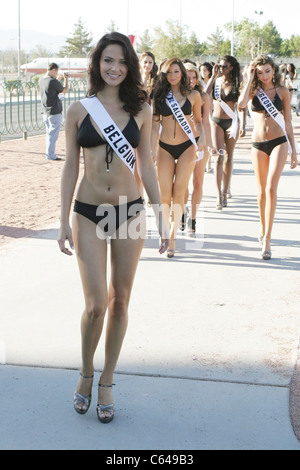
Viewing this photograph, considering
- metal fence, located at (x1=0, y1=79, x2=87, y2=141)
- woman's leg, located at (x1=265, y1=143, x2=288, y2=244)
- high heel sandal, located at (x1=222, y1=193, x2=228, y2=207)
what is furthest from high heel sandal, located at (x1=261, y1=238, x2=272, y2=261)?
metal fence, located at (x1=0, y1=79, x2=87, y2=141)

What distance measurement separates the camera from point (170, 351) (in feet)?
14.7

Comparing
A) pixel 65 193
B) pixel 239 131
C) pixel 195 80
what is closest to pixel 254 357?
pixel 65 193

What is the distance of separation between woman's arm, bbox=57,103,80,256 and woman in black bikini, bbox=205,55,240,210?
5779mm

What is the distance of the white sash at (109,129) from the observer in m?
3.55

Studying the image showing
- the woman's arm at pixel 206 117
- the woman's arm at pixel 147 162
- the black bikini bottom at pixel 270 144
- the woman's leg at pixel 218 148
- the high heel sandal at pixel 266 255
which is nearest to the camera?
the woman's arm at pixel 147 162

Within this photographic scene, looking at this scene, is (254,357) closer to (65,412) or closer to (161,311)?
(161,311)

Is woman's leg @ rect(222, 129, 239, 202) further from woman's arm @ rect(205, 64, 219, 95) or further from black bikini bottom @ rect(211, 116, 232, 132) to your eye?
woman's arm @ rect(205, 64, 219, 95)

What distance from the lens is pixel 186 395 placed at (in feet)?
12.6

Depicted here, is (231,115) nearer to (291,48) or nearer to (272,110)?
(272,110)

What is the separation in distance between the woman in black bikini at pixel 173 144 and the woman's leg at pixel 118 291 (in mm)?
3326

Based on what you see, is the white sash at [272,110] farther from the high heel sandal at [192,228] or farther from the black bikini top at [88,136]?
the black bikini top at [88,136]

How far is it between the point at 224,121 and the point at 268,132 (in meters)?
2.55

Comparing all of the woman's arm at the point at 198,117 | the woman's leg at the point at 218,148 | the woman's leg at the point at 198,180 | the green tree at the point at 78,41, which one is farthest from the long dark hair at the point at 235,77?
the green tree at the point at 78,41

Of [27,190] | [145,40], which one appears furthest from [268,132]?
[145,40]
